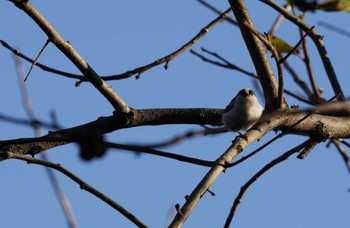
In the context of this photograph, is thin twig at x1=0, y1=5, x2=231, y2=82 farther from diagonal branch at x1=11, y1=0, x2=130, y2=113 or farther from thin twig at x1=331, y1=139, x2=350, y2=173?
thin twig at x1=331, y1=139, x2=350, y2=173

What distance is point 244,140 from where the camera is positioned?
8.09 feet

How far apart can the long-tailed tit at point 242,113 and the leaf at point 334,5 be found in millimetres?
1065

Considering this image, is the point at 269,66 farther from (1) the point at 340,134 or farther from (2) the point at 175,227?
(2) the point at 175,227

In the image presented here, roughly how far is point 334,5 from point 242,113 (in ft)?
4.99

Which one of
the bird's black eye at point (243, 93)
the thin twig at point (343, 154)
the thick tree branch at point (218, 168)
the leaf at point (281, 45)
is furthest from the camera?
the bird's black eye at point (243, 93)

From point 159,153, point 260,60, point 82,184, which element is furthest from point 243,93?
point 159,153

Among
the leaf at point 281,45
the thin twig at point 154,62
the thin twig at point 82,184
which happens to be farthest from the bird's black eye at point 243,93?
the thin twig at point 82,184

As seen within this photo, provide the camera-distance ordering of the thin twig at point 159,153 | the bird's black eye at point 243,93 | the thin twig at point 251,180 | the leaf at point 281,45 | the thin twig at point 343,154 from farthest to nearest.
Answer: the bird's black eye at point 243,93 → the leaf at point 281,45 → the thin twig at point 343,154 → the thin twig at point 251,180 → the thin twig at point 159,153

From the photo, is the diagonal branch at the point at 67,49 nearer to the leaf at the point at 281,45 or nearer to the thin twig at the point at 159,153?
the thin twig at the point at 159,153

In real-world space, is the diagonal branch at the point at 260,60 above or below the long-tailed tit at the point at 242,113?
below

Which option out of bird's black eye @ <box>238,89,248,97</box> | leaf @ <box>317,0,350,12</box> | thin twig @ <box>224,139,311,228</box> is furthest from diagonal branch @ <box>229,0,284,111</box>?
bird's black eye @ <box>238,89,248,97</box>

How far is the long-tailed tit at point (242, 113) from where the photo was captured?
3.13 meters

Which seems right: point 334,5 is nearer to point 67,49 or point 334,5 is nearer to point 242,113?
point 67,49

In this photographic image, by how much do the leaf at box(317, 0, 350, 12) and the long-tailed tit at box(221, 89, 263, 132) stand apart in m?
1.06
